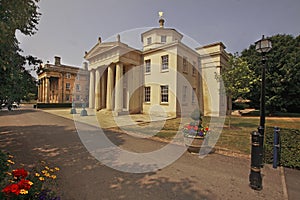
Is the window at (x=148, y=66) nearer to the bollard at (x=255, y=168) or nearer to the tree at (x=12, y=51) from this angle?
the tree at (x=12, y=51)

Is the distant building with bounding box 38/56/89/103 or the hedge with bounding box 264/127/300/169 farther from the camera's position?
the distant building with bounding box 38/56/89/103

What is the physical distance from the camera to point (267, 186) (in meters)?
3.62

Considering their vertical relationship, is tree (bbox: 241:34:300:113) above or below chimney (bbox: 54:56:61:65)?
below

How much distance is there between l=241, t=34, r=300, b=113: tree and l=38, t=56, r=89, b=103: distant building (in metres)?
37.8

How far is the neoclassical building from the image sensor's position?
56.1 ft

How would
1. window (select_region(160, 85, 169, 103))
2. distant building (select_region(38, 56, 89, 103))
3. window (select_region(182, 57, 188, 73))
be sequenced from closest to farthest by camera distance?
window (select_region(160, 85, 169, 103)) → window (select_region(182, 57, 188, 73)) → distant building (select_region(38, 56, 89, 103))

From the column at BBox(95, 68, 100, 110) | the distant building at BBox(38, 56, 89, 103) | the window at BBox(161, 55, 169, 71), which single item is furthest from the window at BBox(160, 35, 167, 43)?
the distant building at BBox(38, 56, 89, 103)

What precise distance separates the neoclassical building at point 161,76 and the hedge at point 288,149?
1147cm

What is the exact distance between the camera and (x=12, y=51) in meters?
3.92

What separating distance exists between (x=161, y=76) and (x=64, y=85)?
114ft

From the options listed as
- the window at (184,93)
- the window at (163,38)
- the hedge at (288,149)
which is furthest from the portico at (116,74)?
the hedge at (288,149)

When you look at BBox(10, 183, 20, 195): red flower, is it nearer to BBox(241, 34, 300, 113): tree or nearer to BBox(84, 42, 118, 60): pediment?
BBox(84, 42, 118, 60): pediment

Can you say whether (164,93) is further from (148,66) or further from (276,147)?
(276,147)

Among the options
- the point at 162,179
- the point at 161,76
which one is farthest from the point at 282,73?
the point at 162,179
